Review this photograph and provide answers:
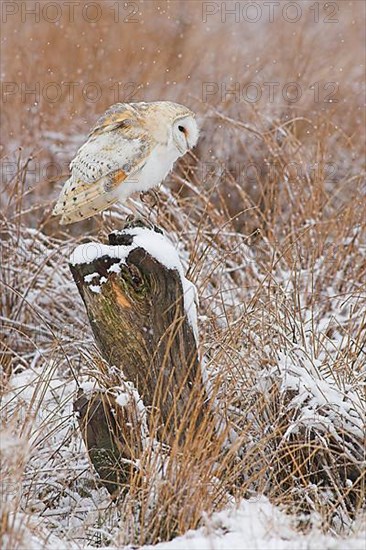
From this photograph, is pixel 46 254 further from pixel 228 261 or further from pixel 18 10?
pixel 18 10

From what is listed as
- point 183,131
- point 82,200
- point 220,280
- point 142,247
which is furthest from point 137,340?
point 220,280

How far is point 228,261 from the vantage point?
4383 mm

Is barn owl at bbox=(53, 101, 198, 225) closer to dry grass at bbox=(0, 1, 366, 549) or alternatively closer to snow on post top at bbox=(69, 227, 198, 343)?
snow on post top at bbox=(69, 227, 198, 343)

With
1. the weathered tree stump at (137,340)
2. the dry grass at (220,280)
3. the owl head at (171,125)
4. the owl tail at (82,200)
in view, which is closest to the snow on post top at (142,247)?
the weathered tree stump at (137,340)

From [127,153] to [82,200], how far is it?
0.22 meters

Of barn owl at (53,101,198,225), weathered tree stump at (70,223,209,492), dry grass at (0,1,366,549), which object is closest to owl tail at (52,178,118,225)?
barn owl at (53,101,198,225)

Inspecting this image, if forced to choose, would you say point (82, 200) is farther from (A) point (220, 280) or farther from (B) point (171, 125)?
(A) point (220, 280)

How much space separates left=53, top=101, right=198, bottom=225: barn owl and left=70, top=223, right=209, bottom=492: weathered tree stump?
0.48 feet

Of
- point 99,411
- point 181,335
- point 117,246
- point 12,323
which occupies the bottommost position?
point 12,323

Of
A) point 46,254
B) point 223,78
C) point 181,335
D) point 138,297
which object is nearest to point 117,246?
point 138,297

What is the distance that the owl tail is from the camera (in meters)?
2.81

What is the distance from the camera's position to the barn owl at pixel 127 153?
2.75 metres

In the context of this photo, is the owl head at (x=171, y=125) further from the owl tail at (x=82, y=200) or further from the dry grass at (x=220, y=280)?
the dry grass at (x=220, y=280)

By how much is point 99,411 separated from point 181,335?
37cm
